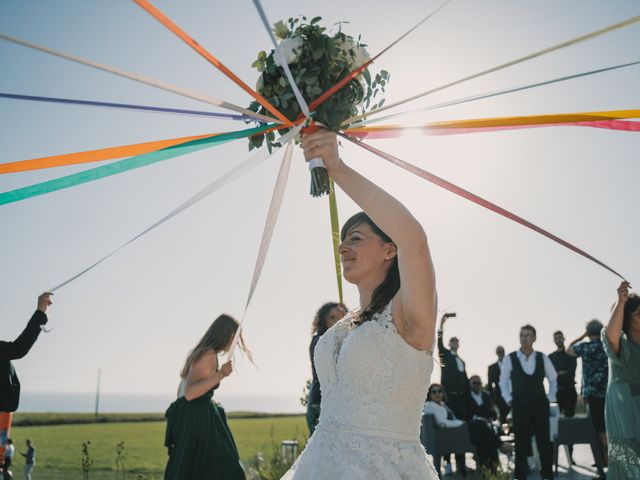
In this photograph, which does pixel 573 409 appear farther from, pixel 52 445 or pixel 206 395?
pixel 52 445

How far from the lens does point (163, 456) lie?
63.2 feet

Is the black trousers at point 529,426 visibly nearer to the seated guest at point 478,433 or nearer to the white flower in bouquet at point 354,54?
the seated guest at point 478,433

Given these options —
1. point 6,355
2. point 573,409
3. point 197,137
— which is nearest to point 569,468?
point 573,409

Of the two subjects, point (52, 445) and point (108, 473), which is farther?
point (52, 445)

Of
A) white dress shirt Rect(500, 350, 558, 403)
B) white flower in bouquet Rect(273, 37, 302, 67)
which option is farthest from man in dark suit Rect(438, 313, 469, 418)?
white flower in bouquet Rect(273, 37, 302, 67)

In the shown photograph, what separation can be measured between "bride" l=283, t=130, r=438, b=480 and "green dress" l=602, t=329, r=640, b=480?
12.5 ft

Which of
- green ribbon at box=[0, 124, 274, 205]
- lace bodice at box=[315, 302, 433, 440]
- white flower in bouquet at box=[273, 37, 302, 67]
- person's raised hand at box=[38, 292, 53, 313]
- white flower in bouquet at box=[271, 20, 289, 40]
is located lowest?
lace bodice at box=[315, 302, 433, 440]

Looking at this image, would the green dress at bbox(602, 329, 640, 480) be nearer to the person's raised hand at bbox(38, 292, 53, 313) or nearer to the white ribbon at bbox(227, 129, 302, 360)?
the white ribbon at bbox(227, 129, 302, 360)

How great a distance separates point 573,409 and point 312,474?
9561mm

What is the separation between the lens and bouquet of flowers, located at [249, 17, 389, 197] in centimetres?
229

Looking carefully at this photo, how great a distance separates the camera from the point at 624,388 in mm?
5203

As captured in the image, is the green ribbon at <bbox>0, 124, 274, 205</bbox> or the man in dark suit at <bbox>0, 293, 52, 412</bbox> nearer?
the green ribbon at <bbox>0, 124, 274, 205</bbox>

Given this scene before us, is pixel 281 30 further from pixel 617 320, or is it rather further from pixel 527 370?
pixel 527 370

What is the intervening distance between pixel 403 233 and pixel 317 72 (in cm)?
84
